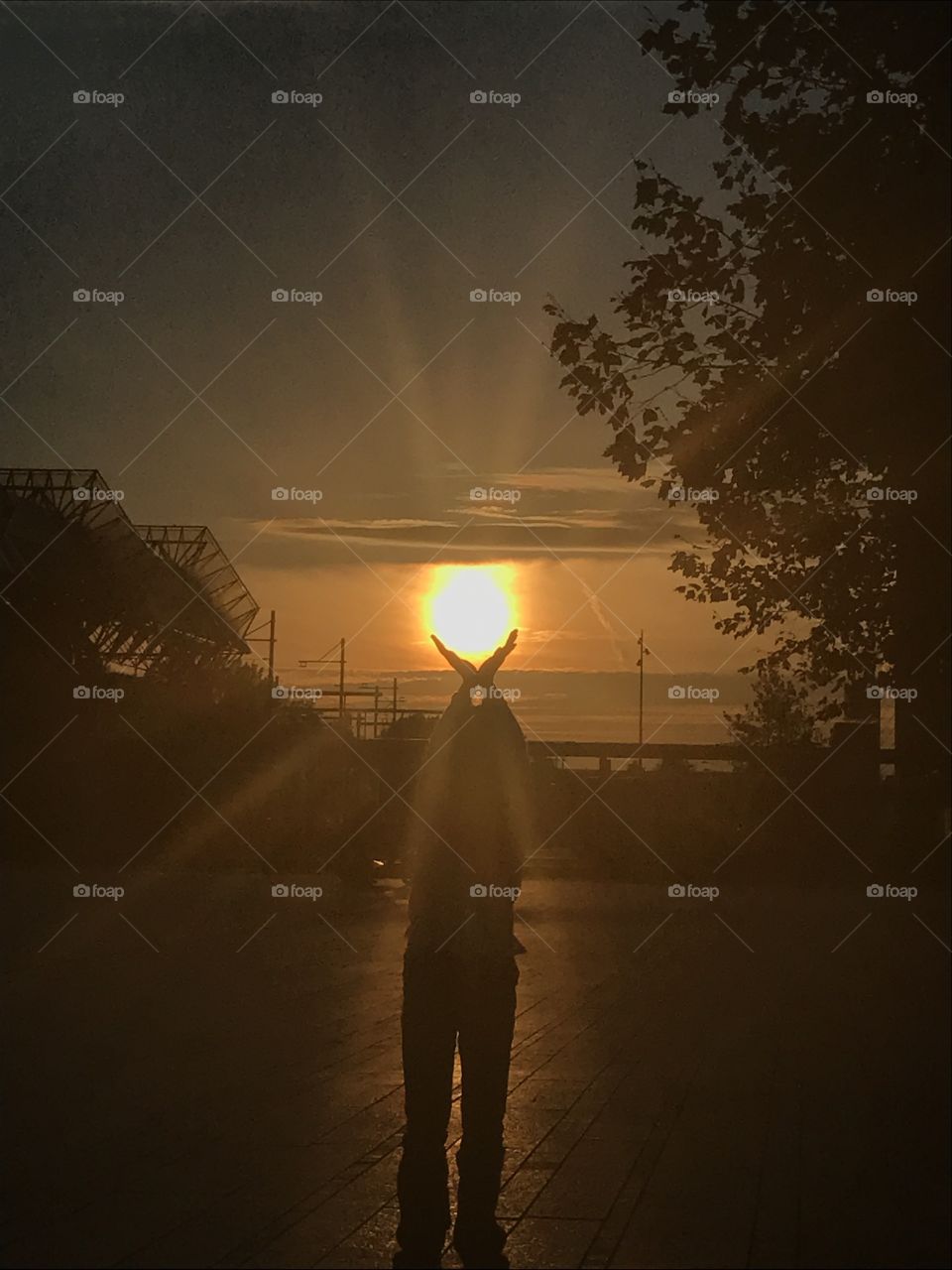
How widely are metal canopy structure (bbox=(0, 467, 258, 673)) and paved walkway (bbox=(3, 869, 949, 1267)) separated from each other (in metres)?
20.0

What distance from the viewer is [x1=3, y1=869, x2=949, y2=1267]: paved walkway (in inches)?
245

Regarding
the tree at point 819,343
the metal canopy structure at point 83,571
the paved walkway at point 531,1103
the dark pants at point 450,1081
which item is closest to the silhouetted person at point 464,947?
the dark pants at point 450,1081

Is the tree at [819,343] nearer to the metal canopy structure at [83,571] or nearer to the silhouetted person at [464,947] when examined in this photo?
the silhouetted person at [464,947]

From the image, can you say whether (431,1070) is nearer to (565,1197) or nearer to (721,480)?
(565,1197)

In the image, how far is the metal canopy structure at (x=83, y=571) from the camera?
37.2 meters

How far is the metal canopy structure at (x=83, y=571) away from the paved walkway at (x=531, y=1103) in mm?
19988

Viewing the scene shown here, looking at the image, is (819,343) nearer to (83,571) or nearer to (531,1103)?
(531,1103)

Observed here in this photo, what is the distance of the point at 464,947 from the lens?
21.2 feet

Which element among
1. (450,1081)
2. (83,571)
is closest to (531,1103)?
(450,1081)

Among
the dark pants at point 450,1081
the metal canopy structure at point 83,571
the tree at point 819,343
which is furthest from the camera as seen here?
the metal canopy structure at point 83,571

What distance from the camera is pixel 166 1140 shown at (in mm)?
7848

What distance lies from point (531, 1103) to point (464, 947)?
9.52 ft

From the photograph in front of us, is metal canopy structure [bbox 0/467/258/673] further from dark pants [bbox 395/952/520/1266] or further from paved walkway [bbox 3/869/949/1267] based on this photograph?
dark pants [bbox 395/952/520/1266]

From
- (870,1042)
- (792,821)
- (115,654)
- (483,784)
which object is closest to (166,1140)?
(483,784)
